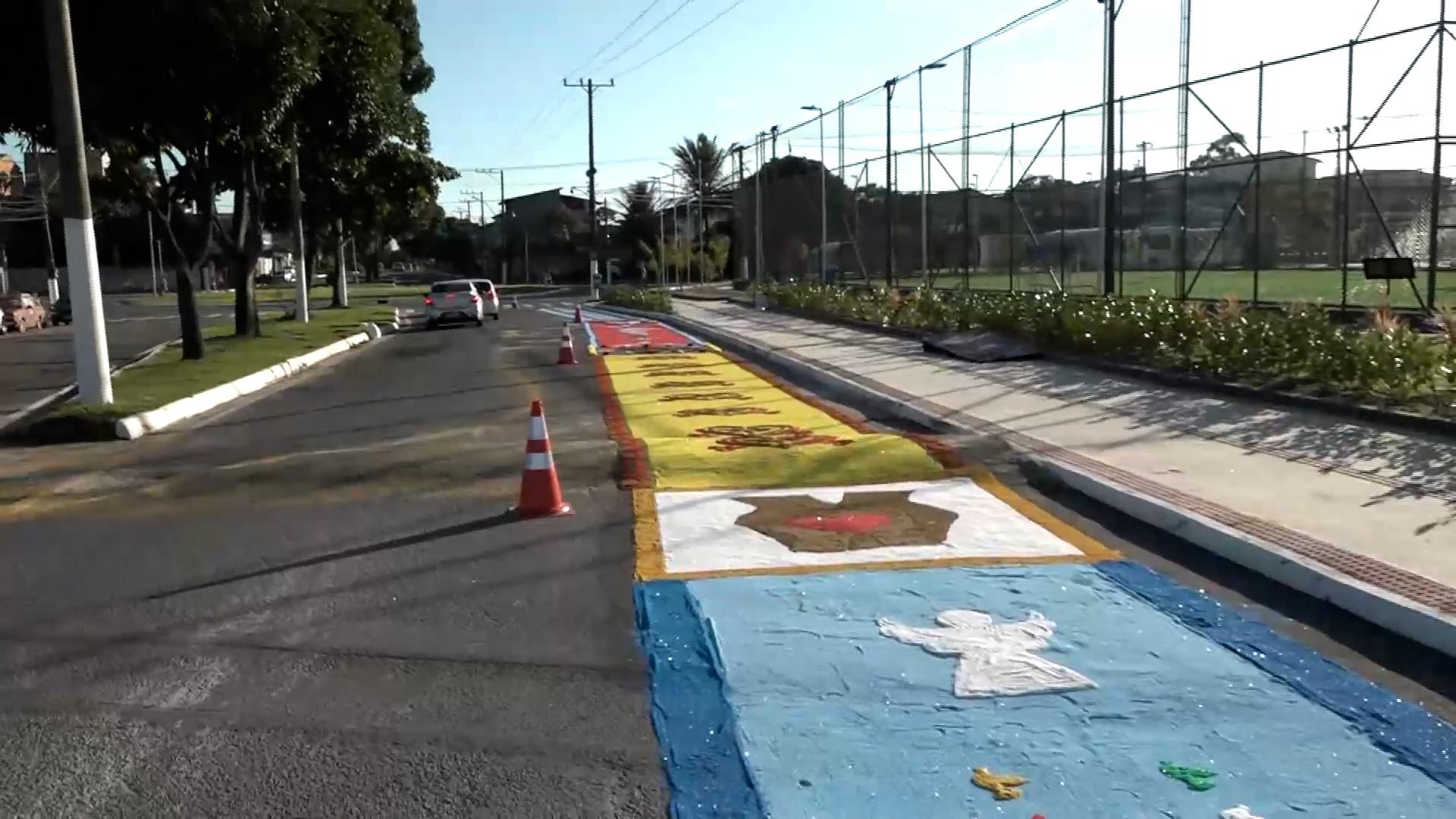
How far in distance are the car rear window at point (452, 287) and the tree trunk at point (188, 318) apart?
16102mm

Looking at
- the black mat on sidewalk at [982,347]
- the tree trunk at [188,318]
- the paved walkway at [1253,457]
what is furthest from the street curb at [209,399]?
the black mat on sidewalk at [982,347]

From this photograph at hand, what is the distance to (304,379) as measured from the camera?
2038 centimetres

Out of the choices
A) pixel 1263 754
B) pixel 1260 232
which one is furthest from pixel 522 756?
pixel 1260 232

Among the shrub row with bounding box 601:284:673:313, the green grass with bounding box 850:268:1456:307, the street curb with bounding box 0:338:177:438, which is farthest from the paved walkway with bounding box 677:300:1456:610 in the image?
the shrub row with bounding box 601:284:673:313

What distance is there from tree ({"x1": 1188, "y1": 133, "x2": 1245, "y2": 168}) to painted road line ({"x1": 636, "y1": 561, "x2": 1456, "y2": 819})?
17.4m

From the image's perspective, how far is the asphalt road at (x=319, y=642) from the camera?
4445 mm

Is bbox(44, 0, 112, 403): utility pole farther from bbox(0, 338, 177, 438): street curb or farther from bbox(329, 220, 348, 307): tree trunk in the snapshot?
bbox(329, 220, 348, 307): tree trunk

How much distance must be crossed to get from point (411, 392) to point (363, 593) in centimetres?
1107

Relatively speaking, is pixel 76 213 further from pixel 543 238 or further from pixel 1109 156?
pixel 543 238

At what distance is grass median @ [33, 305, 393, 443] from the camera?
A: 13219 mm

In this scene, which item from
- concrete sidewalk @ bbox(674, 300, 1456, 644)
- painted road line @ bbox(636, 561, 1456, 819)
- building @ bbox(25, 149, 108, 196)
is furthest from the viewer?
building @ bbox(25, 149, 108, 196)

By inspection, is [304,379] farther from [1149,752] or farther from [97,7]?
[1149,752]

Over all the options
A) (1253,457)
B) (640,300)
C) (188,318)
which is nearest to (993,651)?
(1253,457)

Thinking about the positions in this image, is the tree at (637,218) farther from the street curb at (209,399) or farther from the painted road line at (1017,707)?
the painted road line at (1017,707)
